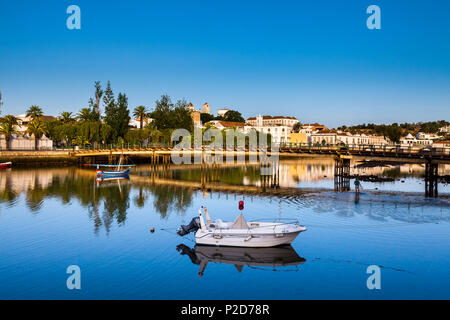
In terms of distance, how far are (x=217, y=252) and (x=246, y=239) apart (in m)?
1.99

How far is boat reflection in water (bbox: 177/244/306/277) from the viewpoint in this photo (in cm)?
2050

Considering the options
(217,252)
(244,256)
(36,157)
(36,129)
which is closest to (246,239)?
(244,256)

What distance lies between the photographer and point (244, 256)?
21547mm

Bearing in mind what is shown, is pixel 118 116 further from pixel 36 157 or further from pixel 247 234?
pixel 247 234

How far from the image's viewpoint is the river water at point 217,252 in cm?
1731

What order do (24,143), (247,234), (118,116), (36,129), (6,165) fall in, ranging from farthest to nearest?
(118,116) → (24,143) → (36,129) → (6,165) → (247,234)

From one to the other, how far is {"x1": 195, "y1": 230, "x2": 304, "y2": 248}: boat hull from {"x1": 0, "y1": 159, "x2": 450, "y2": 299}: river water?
44 centimetres

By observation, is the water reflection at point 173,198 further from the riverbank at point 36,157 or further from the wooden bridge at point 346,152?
the riverbank at point 36,157

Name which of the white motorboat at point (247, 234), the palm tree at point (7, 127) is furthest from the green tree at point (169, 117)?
the white motorboat at point (247, 234)

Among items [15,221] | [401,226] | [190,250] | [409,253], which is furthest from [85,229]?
[401,226]

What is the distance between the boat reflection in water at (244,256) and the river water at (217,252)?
0.06 meters
